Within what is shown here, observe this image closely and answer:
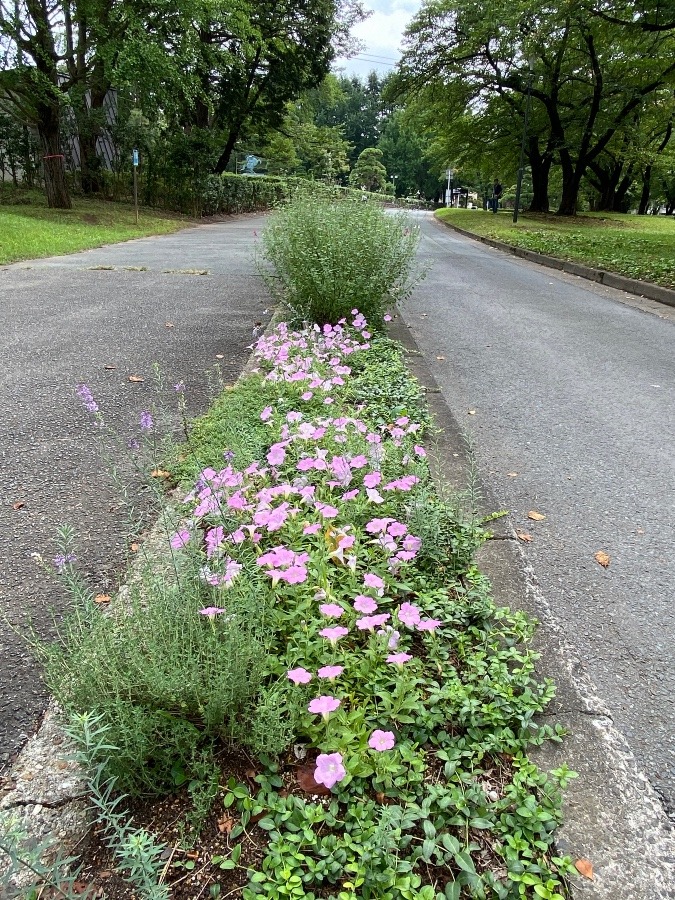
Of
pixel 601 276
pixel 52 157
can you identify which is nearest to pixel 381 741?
pixel 601 276

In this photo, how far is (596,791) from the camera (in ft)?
4.31

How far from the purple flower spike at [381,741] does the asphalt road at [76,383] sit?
84 cm

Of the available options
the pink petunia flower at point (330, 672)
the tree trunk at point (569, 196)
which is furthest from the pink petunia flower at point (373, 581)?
the tree trunk at point (569, 196)

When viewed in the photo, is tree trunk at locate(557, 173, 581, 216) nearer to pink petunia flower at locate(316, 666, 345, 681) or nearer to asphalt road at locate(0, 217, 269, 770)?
asphalt road at locate(0, 217, 269, 770)

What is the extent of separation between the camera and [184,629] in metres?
1.41

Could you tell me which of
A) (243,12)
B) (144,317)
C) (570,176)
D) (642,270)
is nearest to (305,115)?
(570,176)

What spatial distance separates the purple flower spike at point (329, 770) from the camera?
1189mm

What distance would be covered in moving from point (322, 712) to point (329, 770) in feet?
0.47

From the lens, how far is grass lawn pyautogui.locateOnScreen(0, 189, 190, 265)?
10602 mm

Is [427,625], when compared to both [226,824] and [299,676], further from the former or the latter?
[226,824]

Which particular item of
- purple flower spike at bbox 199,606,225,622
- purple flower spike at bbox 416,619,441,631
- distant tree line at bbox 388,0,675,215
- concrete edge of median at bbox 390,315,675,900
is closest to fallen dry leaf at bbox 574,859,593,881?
concrete edge of median at bbox 390,315,675,900

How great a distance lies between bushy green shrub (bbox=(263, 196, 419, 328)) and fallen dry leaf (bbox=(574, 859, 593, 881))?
392cm

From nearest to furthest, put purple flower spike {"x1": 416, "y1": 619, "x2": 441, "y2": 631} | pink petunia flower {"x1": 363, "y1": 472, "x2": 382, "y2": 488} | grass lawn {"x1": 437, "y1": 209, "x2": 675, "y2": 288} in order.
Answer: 1. purple flower spike {"x1": 416, "y1": 619, "x2": 441, "y2": 631}
2. pink petunia flower {"x1": 363, "y1": 472, "x2": 382, "y2": 488}
3. grass lawn {"x1": 437, "y1": 209, "x2": 675, "y2": 288}

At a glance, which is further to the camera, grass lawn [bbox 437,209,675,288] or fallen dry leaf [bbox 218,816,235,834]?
grass lawn [bbox 437,209,675,288]
